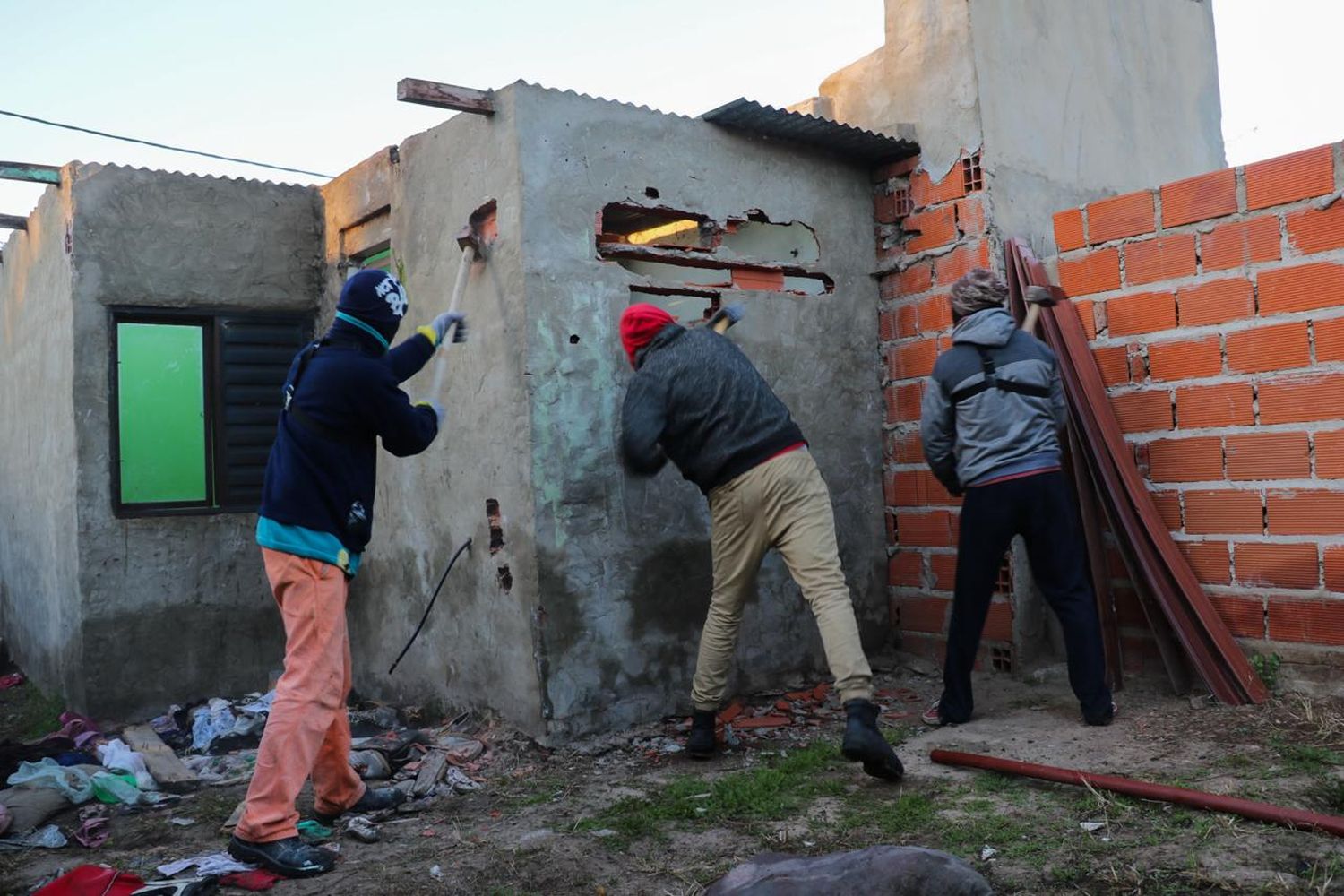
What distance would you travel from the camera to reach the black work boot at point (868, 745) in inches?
139

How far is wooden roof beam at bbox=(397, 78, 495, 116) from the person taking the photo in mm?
4223

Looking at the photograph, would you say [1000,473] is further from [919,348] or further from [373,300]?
[373,300]

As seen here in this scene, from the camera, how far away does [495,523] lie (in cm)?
459

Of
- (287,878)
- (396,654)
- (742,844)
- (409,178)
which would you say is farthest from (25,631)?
(742,844)

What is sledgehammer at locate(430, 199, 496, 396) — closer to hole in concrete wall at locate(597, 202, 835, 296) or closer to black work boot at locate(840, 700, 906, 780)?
hole in concrete wall at locate(597, 202, 835, 296)

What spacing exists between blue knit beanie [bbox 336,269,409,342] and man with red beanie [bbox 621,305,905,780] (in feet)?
3.21

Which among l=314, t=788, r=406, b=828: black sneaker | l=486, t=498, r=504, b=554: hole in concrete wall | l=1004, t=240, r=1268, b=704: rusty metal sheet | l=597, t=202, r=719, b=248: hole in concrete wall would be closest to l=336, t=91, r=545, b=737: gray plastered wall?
l=486, t=498, r=504, b=554: hole in concrete wall

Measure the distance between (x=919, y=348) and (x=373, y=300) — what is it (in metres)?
2.84

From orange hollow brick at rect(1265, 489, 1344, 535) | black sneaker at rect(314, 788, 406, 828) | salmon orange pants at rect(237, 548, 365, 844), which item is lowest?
black sneaker at rect(314, 788, 406, 828)

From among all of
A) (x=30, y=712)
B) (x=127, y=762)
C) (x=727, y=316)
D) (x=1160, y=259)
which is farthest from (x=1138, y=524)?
(x=30, y=712)

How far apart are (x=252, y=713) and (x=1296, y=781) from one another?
15.0 feet

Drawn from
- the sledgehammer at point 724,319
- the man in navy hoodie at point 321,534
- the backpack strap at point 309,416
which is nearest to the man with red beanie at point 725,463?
the sledgehammer at point 724,319

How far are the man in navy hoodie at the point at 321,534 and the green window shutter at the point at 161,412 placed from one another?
2695 millimetres

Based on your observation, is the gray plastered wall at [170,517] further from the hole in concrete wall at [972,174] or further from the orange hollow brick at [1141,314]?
the orange hollow brick at [1141,314]
